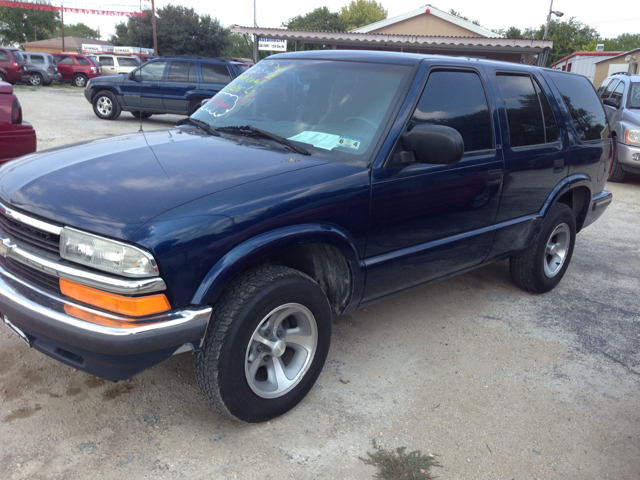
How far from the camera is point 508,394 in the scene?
3156 mm

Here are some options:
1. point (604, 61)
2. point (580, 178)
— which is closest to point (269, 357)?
point (580, 178)

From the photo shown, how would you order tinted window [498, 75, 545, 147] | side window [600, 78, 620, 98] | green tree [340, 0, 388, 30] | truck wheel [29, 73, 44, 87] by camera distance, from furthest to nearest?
green tree [340, 0, 388, 30], truck wheel [29, 73, 44, 87], side window [600, 78, 620, 98], tinted window [498, 75, 545, 147]

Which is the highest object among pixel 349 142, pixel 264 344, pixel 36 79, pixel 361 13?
pixel 361 13

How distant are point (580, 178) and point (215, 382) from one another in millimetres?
3666

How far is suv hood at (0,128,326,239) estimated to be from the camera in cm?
224

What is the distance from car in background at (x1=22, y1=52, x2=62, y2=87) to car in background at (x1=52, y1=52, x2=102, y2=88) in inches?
61.5

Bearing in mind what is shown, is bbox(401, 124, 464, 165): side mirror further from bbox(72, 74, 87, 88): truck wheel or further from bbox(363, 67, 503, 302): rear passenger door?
bbox(72, 74, 87, 88): truck wheel

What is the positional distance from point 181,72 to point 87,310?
39.4 feet

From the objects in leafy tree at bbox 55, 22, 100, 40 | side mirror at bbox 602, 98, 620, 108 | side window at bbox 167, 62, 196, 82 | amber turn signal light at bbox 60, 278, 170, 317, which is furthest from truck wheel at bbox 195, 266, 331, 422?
leafy tree at bbox 55, 22, 100, 40

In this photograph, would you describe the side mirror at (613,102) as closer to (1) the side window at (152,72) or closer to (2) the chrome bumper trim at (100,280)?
(1) the side window at (152,72)

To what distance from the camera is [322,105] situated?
3.26 m

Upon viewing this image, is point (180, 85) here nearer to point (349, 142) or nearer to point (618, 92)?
point (618, 92)

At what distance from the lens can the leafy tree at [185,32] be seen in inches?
1857

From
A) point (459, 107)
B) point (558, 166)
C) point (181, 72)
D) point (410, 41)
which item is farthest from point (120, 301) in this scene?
point (410, 41)
